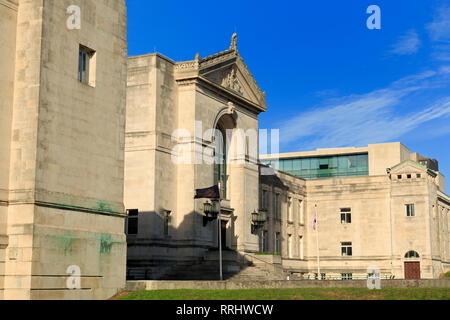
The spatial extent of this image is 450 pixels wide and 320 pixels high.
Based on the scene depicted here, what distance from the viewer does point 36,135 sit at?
29156 mm

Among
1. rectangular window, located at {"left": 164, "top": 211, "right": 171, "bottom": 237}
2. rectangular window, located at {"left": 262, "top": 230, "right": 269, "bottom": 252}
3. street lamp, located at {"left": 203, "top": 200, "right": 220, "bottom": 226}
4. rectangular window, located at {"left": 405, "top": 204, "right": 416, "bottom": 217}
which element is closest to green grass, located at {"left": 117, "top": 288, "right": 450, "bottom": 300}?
rectangular window, located at {"left": 164, "top": 211, "right": 171, "bottom": 237}

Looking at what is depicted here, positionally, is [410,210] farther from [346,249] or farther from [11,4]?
[11,4]

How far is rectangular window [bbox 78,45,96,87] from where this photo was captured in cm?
3306

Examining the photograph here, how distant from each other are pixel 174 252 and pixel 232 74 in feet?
55.2

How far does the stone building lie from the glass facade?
16922mm

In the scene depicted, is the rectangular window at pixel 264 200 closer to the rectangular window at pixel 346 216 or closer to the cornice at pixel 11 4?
the rectangular window at pixel 346 216

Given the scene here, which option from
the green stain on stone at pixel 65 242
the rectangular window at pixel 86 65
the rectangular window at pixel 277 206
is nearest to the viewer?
the green stain on stone at pixel 65 242

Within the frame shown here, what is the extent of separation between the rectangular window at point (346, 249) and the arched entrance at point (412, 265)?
6.57 meters

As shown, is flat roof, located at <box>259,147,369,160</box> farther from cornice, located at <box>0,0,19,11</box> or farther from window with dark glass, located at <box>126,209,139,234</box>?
cornice, located at <box>0,0,19,11</box>

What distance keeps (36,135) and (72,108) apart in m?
3.01

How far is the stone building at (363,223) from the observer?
72500 millimetres

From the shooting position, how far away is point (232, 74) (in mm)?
57812

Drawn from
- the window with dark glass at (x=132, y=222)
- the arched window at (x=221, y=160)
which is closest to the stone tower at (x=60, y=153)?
the window with dark glass at (x=132, y=222)
